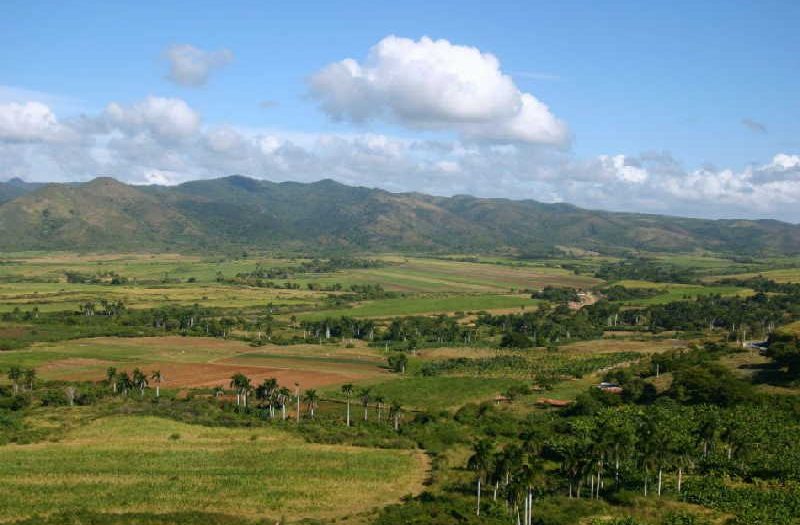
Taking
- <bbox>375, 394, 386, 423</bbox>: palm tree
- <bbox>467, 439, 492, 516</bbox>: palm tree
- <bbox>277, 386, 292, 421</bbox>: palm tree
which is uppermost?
<bbox>467, 439, 492, 516</bbox>: palm tree

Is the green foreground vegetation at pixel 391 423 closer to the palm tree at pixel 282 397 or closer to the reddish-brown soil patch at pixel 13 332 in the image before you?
the palm tree at pixel 282 397

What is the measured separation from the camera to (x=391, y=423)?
73.6 m

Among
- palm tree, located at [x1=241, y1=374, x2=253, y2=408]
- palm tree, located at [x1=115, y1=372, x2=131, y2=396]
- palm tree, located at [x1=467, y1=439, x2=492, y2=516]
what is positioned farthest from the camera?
palm tree, located at [x1=115, y1=372, x2=131, y2=396]

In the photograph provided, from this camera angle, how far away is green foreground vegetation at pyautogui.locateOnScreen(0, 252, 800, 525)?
4719 centimetres

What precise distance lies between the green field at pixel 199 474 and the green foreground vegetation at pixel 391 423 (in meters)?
0.24

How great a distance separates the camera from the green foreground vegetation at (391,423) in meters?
47.2

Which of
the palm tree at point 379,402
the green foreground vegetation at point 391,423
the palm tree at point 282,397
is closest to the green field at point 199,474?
the green foreground vegetation at point 391,423

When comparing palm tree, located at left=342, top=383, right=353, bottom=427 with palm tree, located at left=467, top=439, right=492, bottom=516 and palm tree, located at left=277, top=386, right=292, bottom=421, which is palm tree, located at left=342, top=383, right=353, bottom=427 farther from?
palm tree, located at left=467, top=439, right=492, bottom=516

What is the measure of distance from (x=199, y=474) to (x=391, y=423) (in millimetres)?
24566

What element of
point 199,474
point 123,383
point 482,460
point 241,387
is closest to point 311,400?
point 241,387

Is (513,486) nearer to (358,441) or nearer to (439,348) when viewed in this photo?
(358,441)

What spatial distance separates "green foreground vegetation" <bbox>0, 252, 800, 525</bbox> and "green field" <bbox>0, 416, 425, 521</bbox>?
24 cm

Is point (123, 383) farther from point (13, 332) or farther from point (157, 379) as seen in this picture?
point (13, 332)

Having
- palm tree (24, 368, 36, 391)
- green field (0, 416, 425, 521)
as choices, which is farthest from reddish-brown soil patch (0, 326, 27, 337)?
green field (0, 416, 425, 521)
